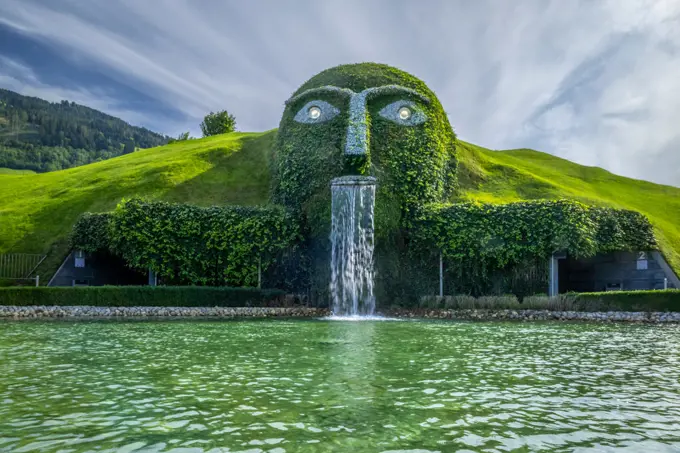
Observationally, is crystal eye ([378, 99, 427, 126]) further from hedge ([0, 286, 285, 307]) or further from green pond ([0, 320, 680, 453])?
green pond ([0, 320, 680, 453])

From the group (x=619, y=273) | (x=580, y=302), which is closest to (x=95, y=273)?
(x=580, y=302)

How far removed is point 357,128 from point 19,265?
19149mm

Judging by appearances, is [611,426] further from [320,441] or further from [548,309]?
[548,309]

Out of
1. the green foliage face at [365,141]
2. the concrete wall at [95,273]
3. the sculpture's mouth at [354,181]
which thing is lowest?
the concrete wall at [95,273]

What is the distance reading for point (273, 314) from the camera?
22.2m

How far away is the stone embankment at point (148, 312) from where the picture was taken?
20.0 metres

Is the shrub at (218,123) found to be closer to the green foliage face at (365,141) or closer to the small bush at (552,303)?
the green foliage face at (365,141)

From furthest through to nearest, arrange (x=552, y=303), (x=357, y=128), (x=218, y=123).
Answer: (x=218, y=123) → (x=357, y=128) → (x=552, y=303)

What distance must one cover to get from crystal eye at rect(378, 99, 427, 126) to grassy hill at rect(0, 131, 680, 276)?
613 centimetres

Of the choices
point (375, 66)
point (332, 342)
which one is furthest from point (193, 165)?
point (332, 342)

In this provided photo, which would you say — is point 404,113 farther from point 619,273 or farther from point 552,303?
point 619,273

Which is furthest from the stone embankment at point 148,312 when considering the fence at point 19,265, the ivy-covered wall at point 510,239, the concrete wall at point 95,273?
the fence at point 19,265

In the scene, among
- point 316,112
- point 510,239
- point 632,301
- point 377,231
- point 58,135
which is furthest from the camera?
point 58,135

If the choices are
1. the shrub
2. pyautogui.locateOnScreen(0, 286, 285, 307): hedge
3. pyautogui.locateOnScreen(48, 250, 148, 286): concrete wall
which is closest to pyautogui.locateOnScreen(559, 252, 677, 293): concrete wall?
pyautogui.locateOnScreen(0, 286, 285, 307): hedge
